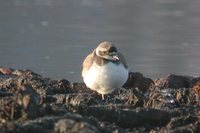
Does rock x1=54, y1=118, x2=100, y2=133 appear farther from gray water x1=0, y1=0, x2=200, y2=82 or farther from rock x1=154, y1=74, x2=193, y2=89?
gray water x1=0, y1=0, x2=200, y2=82

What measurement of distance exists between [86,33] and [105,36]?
550 millimetres

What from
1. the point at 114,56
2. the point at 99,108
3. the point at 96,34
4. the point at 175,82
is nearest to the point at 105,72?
the point at 114,56

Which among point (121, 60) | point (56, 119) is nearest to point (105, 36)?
point (121, 60)

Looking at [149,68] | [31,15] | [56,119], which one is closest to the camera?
[56,119]

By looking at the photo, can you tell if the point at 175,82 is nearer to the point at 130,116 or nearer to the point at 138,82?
the point at 138,82

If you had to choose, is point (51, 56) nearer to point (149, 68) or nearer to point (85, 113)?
point (149, 68)

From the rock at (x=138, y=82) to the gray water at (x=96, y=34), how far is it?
4.62m

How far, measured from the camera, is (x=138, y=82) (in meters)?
9.80

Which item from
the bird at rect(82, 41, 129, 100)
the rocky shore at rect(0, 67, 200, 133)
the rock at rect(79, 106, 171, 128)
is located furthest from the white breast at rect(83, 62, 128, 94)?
the rock at rect(79, 106, 171, 128)

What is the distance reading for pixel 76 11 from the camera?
81.4ft

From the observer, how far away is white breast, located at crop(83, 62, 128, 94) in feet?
29.9

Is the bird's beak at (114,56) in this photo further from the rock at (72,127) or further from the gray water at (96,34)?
the gray water at (96,34)

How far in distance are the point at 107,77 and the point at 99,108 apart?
7.07ft

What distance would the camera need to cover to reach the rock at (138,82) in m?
9.66
